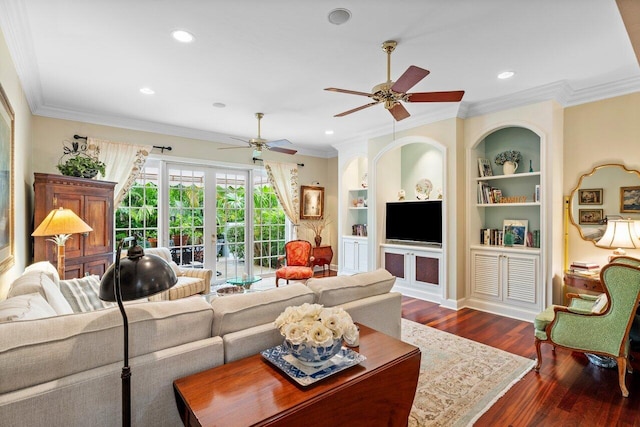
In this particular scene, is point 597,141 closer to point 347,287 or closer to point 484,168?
point 484,168

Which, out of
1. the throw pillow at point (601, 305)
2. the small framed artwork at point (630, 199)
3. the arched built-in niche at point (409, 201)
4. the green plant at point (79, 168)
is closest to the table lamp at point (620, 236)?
the small framed artwork at point (630, 199)

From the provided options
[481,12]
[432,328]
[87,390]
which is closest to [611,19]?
[481,12]

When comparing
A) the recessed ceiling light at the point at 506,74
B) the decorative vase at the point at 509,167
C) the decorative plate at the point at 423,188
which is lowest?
the decorative plate at the point at 423,188

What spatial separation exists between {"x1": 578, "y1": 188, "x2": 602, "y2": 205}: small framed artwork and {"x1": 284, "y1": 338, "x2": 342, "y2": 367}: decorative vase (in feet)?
12.6

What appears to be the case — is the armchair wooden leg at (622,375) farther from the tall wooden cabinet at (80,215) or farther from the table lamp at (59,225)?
the tall wooden cabinet at (80,215)

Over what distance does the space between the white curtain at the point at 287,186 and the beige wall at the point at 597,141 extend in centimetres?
437

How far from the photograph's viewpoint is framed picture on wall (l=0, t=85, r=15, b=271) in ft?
7.26

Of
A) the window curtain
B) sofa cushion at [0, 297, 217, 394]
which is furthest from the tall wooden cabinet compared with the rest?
sofa cushion at [0, 297, 217, 394]

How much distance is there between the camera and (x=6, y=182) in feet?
7.78

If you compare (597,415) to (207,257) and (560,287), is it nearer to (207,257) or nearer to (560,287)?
(560,287)

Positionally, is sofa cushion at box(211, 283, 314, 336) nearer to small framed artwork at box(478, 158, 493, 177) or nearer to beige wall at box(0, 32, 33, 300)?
beige wall at box(0, 32, 33, 300)

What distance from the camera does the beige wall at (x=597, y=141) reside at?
338 cm

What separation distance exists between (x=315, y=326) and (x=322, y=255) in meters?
5.22

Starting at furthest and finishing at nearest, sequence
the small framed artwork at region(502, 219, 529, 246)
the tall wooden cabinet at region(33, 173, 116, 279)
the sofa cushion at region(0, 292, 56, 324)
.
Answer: the small framed artwork at region(502, 219, 529, 246), the tall wooden cabinet at region(33, 173, 116, 279), the sofa cushion at region(0, 292, 56, 324)
